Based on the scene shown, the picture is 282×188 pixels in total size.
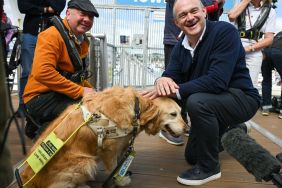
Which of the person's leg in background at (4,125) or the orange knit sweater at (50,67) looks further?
the orange knit sweater at (50,67)

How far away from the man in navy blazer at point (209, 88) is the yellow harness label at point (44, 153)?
791mm

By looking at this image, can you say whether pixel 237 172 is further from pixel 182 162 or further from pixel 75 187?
pixel 75 187

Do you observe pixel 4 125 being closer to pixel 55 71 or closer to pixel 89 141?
pixel 89 141

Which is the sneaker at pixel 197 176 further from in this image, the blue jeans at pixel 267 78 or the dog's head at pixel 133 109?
the blue jeans at pixel 267 78

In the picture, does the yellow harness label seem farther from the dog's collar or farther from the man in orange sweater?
the man in orange sweater

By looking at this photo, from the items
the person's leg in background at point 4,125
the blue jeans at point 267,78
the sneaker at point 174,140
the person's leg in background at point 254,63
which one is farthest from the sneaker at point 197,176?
the blue jeans at point 267,78

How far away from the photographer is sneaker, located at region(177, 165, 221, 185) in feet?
8.32

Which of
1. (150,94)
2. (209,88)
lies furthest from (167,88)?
(209,88)

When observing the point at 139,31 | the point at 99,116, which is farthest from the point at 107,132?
the point at 139,31

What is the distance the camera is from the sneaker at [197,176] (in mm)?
2535

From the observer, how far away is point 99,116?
2.21 metres

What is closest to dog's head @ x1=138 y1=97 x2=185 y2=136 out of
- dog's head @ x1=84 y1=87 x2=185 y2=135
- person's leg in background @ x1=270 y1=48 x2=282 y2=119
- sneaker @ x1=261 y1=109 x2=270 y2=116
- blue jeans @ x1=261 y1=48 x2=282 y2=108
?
dog's head @ x1=84 y1=87 x2=185 y2=135

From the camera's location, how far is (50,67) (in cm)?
281

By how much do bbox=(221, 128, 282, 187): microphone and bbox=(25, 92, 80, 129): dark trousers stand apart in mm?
1595
